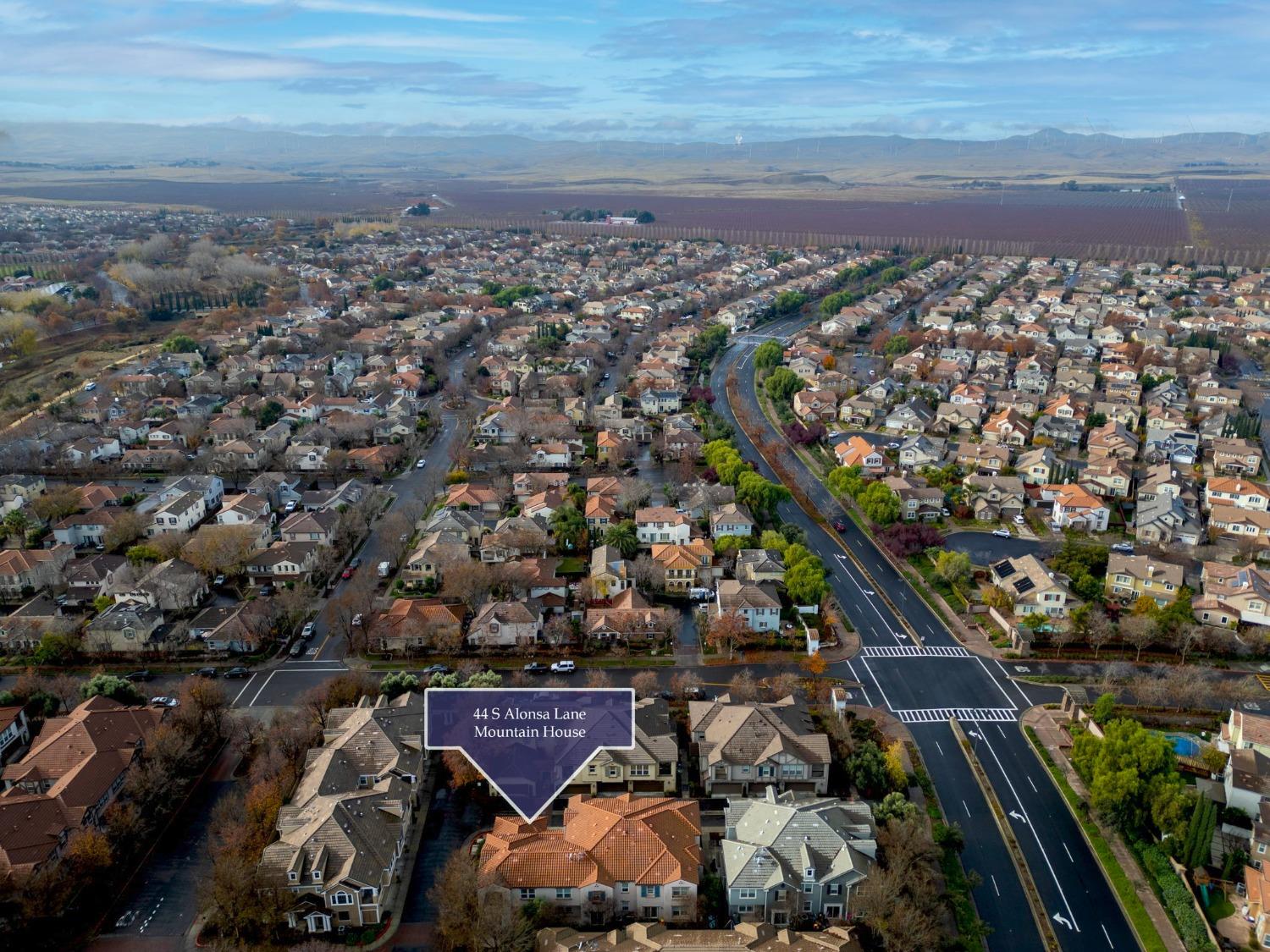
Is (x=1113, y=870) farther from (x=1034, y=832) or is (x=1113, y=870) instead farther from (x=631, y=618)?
(x=631, y=618)

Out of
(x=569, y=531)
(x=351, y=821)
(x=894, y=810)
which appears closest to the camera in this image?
(x=351, y=821)

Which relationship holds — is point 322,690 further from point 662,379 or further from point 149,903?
point 662,379

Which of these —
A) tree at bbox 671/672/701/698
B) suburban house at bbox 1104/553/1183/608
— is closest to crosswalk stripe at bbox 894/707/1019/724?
tree at bbox 671/672/701/698

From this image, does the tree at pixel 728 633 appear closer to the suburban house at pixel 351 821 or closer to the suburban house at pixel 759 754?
the suburban house at pixel 759 754

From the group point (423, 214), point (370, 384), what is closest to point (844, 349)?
point (370, 384)

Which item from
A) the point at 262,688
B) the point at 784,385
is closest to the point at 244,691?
the point at 262,688

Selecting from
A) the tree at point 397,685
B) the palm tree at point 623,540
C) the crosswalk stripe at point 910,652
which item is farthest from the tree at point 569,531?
the crosswalk stripe at point 910,652

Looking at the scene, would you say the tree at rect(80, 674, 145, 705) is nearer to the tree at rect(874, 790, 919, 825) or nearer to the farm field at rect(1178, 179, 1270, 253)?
the tree at rect(874, 790, 919, 825)

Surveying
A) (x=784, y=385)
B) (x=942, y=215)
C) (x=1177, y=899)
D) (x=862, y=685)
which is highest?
(x=942, y=215)
